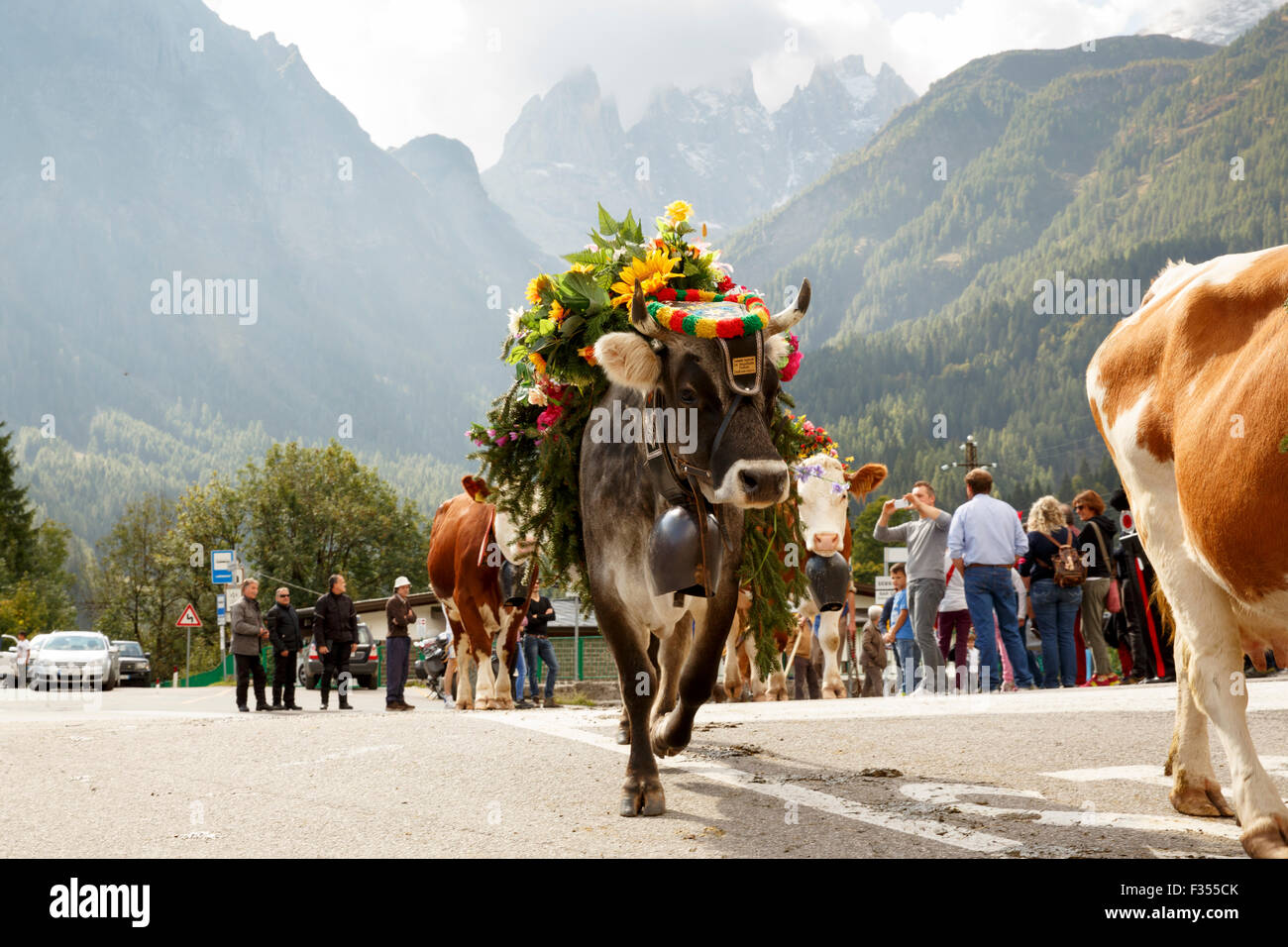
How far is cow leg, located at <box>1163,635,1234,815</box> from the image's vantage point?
5094mm

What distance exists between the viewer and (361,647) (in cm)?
3631

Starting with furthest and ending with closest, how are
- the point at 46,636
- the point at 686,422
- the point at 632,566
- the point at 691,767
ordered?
the point at 46,636, the point at 691,767, the point at 632,566, the point at 686,422

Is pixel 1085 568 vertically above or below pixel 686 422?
below

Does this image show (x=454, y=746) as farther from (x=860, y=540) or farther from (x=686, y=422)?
(x=860, y=540)

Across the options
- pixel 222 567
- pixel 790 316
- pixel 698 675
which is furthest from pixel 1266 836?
pixel 222 567

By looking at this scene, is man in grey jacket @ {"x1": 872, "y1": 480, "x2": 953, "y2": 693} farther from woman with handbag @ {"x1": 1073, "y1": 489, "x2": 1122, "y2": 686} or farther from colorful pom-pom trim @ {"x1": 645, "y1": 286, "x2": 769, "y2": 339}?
colorful pom-pom trim @ {"x1": 645, "y1": 286, "x2": 769, "y2": 339}

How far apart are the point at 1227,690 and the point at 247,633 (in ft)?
49.5

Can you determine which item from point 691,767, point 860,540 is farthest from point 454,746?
point 860,540

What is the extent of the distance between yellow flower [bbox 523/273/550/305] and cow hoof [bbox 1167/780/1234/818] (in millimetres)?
4332

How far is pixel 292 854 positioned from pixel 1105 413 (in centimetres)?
381

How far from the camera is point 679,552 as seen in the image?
5.33 m

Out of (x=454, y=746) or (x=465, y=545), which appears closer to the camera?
(x=454, y=746)
